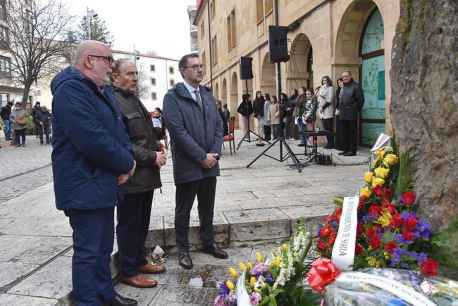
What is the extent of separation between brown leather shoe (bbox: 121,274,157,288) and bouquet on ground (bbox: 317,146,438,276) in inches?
55.7

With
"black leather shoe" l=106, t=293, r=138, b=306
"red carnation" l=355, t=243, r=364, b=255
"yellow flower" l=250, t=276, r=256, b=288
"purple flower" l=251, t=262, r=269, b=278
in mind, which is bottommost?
"black leather shoe" l=106, t=293, r=138, b=306

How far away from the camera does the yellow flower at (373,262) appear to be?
101 inches

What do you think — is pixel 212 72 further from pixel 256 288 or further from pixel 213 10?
pixel 256 288

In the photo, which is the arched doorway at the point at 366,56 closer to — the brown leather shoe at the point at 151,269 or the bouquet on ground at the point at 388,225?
the bouquet on ground at the point at 388,225

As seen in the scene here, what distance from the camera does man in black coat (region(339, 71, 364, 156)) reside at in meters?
9.66

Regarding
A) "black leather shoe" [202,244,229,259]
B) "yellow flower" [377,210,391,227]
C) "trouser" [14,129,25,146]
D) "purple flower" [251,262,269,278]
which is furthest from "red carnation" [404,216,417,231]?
"trouser" [14,129,25,146]

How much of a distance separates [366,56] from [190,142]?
882cm

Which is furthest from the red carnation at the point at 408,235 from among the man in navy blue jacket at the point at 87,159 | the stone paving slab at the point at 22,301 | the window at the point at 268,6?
the window at the point at 268,6

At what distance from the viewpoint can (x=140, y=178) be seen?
11.3ft

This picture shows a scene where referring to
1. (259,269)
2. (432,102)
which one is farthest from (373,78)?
(259,269)

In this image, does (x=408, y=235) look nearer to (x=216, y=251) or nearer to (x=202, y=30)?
(x=216, y=251)

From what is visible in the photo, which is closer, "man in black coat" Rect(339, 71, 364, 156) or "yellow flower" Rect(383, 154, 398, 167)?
"yellow flower" Rect(383, 154, 398, 167)

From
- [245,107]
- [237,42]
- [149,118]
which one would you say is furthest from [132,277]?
[237,42]

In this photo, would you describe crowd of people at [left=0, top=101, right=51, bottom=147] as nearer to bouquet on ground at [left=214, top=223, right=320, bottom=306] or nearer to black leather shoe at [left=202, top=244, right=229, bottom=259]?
black leather shoe at [left=202, top=244, right=229, bottom=259]
